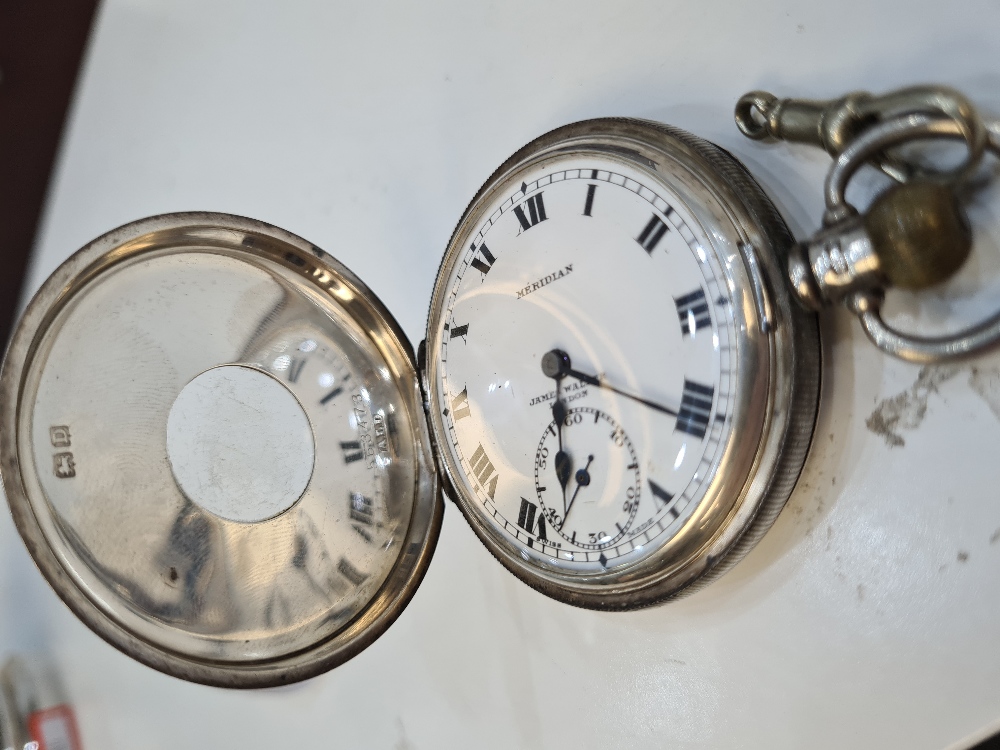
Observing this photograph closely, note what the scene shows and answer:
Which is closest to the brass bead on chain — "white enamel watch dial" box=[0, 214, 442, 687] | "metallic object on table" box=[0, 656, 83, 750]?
"white enamel watch dial" box=[0, 214, 442, 687]

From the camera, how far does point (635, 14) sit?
2.19 ft

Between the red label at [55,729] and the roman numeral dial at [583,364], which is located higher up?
the roman numeral dial at [583,364]

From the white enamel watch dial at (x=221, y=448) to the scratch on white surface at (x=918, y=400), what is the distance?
412 mm

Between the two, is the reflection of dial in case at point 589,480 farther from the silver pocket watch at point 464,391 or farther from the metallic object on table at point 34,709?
the metallic object on table at point 34,709

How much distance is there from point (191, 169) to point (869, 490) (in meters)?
0.85

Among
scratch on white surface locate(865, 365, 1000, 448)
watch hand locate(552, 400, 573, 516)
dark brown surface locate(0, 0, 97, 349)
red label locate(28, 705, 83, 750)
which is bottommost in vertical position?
red label locate(28, 705, 83, 750)

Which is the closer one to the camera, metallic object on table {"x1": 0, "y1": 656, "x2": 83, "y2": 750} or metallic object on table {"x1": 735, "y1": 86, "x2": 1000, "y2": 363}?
metallic object on table {"x1": 735, "y1": 86, "x2": 1000, "y2": 363}

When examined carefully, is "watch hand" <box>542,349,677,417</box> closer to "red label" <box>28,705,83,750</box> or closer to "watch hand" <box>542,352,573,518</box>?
"watch hand" <box>542,352,573,518</box>

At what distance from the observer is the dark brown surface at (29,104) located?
1.14 meters

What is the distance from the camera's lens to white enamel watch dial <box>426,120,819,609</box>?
529 mm

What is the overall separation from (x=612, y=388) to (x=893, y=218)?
22cm

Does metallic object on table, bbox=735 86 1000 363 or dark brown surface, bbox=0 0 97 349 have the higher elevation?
dark brown surface, bbox=0 0 97 349

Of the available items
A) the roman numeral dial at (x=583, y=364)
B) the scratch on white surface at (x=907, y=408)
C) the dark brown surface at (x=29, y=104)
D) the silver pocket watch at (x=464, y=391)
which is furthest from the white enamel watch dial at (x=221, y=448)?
the scratch on white surface at (x=907, y=408)

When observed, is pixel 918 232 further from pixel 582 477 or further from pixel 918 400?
pixel 582 477
